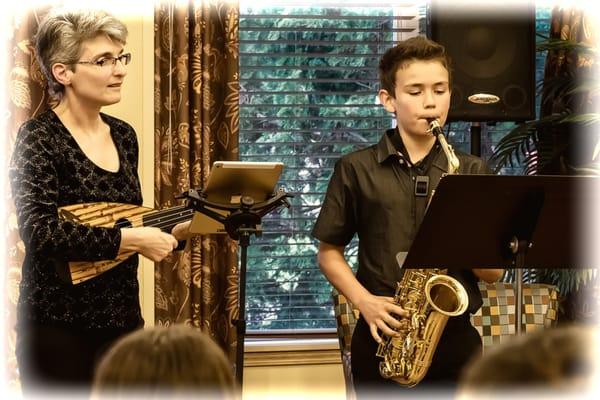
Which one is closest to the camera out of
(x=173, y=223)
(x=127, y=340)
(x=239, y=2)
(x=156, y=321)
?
(x=127, y=340)

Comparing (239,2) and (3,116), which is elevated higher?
(239,2)

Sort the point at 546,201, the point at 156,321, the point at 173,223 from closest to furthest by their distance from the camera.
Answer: the point at 546,201 < the point at 173,223 < the point at 156,321

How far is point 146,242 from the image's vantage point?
2361mm

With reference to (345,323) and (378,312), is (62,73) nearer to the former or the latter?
(378,312)

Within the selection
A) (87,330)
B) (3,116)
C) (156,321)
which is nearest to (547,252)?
(87,330)

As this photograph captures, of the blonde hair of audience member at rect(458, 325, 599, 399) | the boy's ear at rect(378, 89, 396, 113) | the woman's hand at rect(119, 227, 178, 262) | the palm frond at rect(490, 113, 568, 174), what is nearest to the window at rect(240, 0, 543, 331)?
the palm frond at rect(490, 113, 568, 174)

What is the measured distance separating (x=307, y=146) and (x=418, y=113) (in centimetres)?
137

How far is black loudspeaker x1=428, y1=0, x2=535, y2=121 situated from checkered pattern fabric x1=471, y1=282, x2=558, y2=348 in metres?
0.69

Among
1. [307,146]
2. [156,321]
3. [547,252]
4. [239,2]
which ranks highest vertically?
[239,2]

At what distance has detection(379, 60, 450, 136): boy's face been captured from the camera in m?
2.54

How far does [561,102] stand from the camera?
3838 millimetres

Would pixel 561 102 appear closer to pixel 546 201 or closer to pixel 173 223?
pixel 546 201

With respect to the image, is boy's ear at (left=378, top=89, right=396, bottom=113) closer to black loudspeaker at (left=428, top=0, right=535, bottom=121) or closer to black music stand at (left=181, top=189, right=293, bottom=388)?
black music stand at (left=181, top=189, right=293, bottom=388)

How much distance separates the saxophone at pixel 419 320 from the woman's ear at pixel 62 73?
0.97 m
